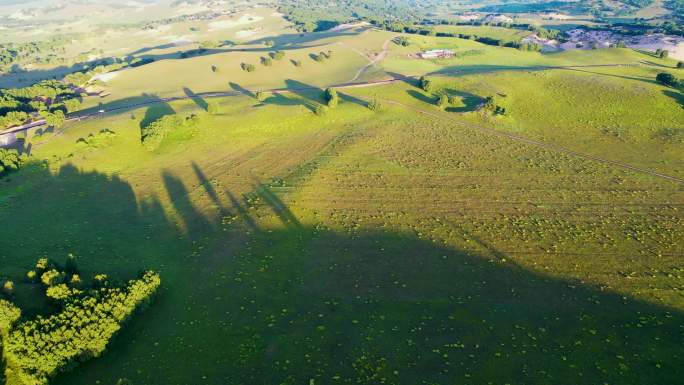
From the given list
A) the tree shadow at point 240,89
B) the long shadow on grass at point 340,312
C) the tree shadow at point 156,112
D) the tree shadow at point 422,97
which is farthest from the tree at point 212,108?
the tree shadow at point 422,97

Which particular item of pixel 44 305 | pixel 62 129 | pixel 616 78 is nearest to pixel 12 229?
pixel 44 305

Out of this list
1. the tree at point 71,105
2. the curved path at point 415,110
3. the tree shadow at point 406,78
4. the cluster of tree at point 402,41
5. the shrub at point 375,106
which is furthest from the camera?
the cluster of tree at point 402,41

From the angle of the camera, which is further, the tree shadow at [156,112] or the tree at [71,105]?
the tree at [71,105]

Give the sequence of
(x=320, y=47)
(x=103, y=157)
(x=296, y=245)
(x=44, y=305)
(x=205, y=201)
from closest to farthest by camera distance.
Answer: (x=44, y=305) → (x=296, y=245) → (x=205, y=201) → (x=103, y=157) → (x=320, y=47)

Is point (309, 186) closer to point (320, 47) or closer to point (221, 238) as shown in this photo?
point (221, 238)

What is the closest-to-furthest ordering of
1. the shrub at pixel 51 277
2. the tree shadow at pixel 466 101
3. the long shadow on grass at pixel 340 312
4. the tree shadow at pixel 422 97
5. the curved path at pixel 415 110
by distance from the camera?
the long shadow on grass at pixel 340 312
the shrub at pixel 51 277
the curved path at pixel 415 110
the tree shadow at pixel 466 101
the tree shadow at pixel 422 97

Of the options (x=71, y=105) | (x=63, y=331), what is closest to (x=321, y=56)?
(x=71, y=105)

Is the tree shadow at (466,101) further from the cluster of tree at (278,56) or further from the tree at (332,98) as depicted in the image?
the cluster of tree at (278,56)
